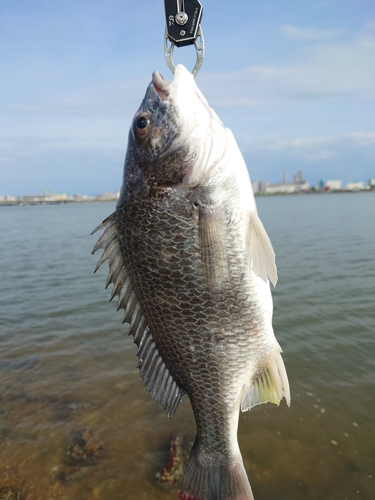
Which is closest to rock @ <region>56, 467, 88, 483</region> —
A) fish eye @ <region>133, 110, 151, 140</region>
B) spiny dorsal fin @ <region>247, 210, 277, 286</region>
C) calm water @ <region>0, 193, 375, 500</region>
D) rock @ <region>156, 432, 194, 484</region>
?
calm water @ <region>0, 193, 375, 500</region>

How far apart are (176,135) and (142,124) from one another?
231mm

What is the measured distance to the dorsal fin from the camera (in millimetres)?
2402

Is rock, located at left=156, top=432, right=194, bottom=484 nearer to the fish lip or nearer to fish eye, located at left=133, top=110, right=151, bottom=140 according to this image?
fish eye, located at left=133, top=110, right=151, bottom=140

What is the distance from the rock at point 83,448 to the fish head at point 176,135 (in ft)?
13.2

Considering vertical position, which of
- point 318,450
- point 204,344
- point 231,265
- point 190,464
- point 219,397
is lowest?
point 318,450

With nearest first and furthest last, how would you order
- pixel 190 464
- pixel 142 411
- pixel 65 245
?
pixel 190 464, pixel 142 411, pixel 65 245

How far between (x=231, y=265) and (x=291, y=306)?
8.39 metres

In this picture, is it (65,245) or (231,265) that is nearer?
(231,265)

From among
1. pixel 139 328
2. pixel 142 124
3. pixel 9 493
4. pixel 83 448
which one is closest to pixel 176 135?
pixel 142 124

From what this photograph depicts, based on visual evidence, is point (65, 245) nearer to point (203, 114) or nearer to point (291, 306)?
point (291, 306)

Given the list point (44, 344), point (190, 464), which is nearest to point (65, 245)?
point (44, 344)

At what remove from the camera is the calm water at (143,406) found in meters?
4.36

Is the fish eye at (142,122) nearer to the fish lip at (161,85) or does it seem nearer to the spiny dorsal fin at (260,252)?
the fish lip at (161,85)

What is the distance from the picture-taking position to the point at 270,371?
2445 mm
